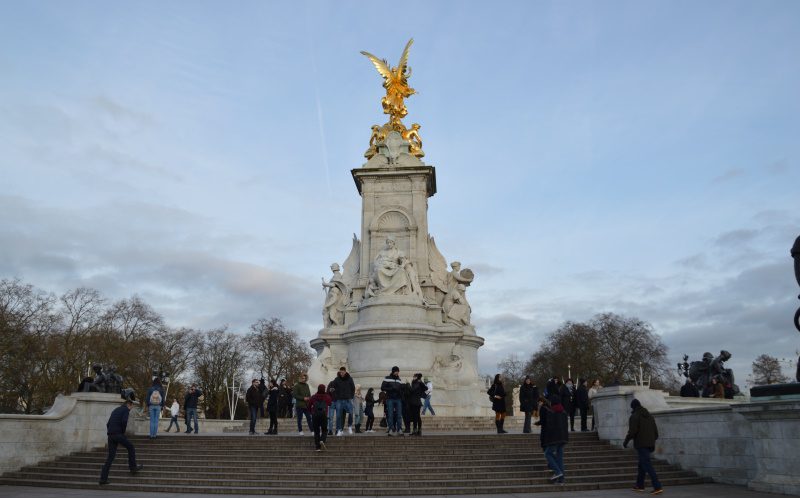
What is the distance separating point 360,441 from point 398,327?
10.2m

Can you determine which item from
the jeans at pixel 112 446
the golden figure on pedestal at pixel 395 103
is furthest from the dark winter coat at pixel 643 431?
the golden figure on pedestal at pixel 395 103

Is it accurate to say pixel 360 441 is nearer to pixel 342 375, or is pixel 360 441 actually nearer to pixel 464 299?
pixel 342 375

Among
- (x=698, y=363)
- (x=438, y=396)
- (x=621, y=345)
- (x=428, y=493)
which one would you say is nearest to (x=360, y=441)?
(x=428, y=493)

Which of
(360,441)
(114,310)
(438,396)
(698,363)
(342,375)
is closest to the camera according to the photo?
(360,441)

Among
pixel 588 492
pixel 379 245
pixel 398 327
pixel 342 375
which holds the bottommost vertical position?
pixel 588 492

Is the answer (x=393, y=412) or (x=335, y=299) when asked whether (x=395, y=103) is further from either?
(x=393, y=412)

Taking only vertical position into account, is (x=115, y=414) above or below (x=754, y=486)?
above

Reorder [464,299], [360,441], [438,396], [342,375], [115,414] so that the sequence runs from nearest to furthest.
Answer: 1. [115,414]
2. [360,441]
3. [342,375]
4. [438,396]
5. [464,299]

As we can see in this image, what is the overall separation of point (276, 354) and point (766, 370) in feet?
225

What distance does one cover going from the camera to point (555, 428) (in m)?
11.6

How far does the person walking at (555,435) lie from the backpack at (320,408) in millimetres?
4820

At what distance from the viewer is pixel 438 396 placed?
24172mm

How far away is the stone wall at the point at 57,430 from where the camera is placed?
47.5ft

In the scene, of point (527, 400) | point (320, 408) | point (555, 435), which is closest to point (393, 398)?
point (320, 408)
